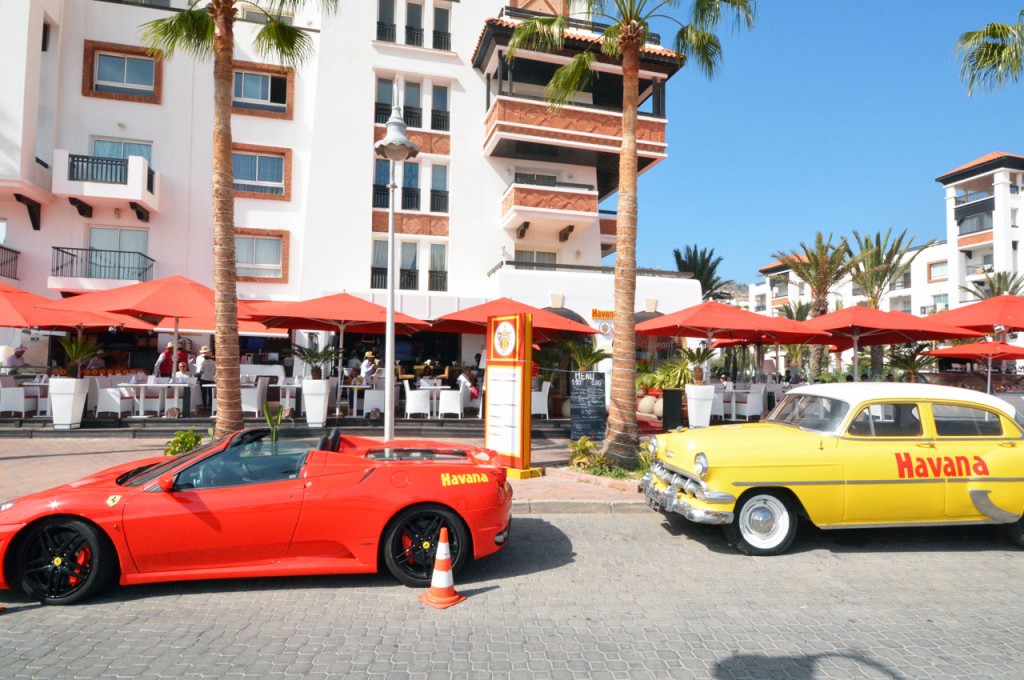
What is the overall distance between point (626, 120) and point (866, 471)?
6.58 m

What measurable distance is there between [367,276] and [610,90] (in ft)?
41.3

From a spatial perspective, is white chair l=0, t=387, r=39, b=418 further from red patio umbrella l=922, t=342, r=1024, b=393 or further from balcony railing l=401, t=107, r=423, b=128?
red patio umbrella l=922, t=342, r=1024, b=393

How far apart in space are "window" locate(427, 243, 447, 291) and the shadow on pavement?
1950 cm

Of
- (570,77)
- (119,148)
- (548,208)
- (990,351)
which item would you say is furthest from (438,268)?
(990,351)

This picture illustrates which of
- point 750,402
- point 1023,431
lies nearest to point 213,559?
point 1023,431

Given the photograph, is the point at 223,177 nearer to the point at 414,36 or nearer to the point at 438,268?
the point at 438,268

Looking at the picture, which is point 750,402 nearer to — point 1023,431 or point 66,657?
point 1023,431

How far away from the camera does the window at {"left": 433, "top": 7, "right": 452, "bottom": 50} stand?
23250 mm

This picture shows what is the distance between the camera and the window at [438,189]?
74.5 feet

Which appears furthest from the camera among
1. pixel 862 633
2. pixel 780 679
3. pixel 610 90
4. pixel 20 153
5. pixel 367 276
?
pixel 610 90

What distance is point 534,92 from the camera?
23.9 meters

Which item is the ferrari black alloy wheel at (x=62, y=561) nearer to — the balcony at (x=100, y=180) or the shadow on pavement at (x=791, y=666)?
the shadow on pavement at (x=791, y=666)

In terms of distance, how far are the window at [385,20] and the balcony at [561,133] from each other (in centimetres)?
497

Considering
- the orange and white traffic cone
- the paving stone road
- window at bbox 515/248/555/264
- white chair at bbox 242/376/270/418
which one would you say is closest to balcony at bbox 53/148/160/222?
white chair at bbox 242/376/270/418
